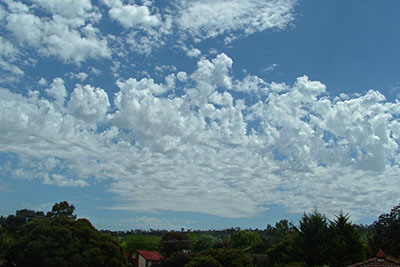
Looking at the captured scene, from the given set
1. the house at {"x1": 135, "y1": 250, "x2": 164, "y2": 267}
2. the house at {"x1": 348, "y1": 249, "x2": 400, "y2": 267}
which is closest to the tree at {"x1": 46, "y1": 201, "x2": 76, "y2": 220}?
the house at {"x1": 135, "y1": 250, "x2": 164, "y2": 267}

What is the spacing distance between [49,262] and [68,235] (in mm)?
3354

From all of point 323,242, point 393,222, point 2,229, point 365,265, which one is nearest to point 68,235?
point 323,242

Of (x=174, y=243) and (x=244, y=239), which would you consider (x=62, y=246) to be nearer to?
(x=174, y=243)

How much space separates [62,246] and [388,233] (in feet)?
104

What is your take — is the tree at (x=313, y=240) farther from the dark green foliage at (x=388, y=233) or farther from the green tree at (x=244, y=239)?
the green tree at (x=244, y=239)

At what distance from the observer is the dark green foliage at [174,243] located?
8019cm

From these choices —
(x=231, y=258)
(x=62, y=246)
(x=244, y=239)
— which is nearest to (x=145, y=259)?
(x=231, y=258)

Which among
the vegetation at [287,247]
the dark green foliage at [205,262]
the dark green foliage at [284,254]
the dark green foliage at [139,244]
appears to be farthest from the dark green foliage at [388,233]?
the dark green foliage at [139,244]

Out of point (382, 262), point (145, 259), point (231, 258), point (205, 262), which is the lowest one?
point (145, 259)

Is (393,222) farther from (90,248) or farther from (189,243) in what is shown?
(189,243)

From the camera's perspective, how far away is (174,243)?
265 ft

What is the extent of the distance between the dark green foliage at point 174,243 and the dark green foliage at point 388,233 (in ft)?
148

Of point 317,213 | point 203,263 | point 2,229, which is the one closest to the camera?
point 317,213

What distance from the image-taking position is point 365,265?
26359 mm
